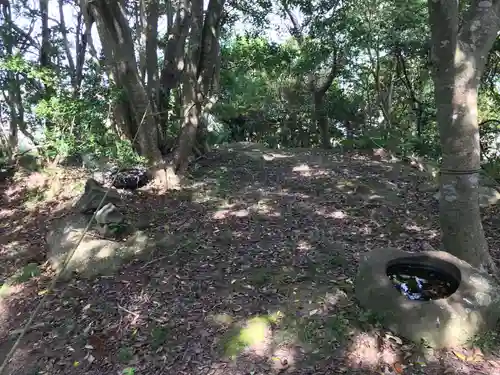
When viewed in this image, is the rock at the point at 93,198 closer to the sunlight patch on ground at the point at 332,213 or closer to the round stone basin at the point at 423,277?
the sunlight patch on ground at the point at 332,213

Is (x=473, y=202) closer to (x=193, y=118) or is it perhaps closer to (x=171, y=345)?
(x=171, y=345)

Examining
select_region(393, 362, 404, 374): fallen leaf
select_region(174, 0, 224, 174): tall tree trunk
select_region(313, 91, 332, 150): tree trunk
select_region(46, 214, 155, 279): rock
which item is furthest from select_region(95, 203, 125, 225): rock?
select_region(313, 91, 332, 150): tree trunk

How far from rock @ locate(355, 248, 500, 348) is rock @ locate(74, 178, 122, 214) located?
367cm

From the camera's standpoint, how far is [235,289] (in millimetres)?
3986

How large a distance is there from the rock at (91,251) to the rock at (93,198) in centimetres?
24

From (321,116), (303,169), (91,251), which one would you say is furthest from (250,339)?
(321,116)

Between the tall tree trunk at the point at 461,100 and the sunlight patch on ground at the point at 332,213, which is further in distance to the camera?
the sunlight patch on ground at the point at 332,213

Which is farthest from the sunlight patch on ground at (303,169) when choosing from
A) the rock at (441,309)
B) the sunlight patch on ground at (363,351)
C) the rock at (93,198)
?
the sunlight patch on ground at (363,351)

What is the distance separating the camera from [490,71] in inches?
373

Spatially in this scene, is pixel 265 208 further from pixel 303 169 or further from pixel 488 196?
pixel 488 196

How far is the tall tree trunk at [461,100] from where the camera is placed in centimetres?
342

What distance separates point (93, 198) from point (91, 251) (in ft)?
3.29

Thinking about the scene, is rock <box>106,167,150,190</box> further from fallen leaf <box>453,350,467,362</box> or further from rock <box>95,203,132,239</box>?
fallen leaf <box>453,350,467,362</box>

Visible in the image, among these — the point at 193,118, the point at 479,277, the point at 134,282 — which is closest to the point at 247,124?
the point at 193,118
